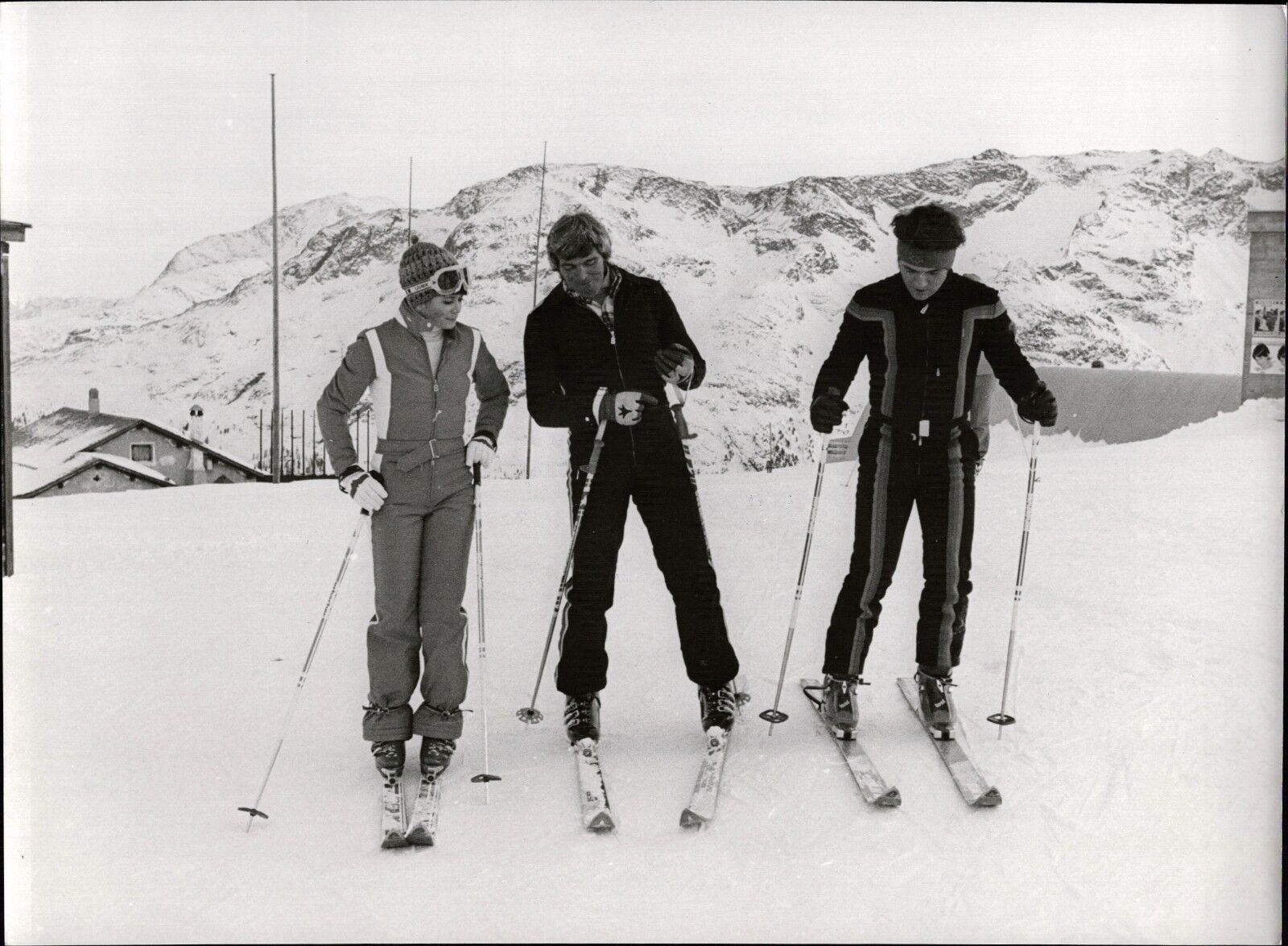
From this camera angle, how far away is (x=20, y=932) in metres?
3.05

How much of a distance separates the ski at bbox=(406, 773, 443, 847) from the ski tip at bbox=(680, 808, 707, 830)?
65 centimetres

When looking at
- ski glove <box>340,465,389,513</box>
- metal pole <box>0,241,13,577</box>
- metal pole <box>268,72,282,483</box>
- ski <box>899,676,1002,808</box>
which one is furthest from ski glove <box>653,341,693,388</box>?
metal pole <box>0,241,13,577</box>

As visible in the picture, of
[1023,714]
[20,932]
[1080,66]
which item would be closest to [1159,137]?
[1080,66]

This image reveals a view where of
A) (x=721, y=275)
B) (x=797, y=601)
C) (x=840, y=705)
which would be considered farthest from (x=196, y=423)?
(x=840, y=705)

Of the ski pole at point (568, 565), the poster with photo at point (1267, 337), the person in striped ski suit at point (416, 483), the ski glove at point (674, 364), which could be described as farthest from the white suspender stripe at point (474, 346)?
the poster with photo at point (1267, 337)

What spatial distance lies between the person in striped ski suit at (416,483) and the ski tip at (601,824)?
49 cm

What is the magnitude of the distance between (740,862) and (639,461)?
3.75 feet

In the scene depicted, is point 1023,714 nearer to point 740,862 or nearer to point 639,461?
point 740,862

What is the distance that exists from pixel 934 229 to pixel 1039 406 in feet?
1.99

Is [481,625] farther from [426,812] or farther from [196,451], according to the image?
[196,451]

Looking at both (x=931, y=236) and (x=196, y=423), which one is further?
(x=196, y=423)

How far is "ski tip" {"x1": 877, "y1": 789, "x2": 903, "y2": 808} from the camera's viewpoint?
2.97m

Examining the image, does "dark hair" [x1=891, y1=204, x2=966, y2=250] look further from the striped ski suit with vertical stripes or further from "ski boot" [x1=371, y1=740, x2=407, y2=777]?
"ski boot" [x1=371, y1=740, x2=407, y2=777]

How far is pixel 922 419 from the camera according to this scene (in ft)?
10.6
